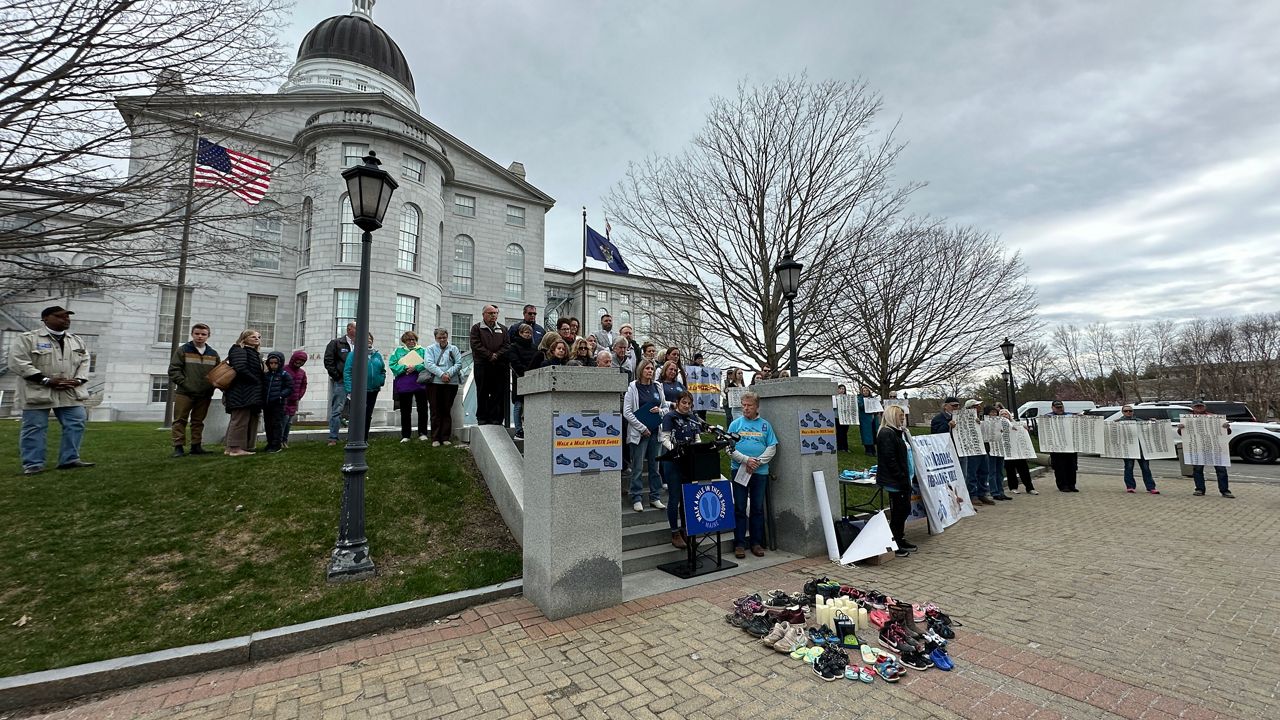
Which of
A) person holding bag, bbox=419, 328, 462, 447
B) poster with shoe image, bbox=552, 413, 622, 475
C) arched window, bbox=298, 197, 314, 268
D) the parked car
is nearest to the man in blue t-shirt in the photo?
poster with shoe image, bbox=552, 413, 622, 475

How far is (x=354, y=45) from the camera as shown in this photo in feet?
115

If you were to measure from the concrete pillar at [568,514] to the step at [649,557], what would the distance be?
3.20ft

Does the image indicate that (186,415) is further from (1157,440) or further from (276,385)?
(1157,440)

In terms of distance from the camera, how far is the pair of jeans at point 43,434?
6.45 metres

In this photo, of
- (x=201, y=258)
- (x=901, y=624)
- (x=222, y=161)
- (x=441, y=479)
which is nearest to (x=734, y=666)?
(x=901, y=624)

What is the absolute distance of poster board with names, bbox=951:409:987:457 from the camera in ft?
33.2

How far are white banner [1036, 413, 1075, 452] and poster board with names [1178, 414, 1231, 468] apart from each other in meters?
1.94

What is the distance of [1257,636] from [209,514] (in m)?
10.3

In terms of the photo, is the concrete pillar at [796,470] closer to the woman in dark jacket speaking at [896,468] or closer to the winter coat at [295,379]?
the woman in dark jacket speaking at [896,468]

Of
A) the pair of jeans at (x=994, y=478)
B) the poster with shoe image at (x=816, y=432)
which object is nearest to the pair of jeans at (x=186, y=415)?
the poster with shoe image at (x=816, y=432)

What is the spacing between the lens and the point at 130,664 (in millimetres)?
3549

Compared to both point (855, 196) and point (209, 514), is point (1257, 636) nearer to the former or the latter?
point (209, 514)

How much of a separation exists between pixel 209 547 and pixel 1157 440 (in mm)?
18165

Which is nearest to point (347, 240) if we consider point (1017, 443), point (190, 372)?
point (190, 372)
